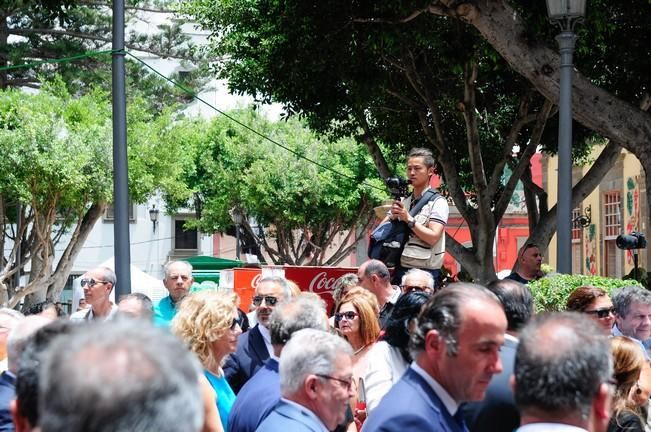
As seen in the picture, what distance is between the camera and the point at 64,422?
1.98 m

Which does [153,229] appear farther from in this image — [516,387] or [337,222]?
[516,387]

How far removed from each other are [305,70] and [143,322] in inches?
657

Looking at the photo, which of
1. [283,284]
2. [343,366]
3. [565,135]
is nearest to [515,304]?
[343,366]

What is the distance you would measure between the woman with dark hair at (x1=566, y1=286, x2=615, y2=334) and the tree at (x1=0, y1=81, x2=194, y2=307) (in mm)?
24770

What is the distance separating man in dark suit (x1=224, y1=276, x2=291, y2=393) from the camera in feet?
23.0

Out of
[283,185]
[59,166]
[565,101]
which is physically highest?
[59,166]

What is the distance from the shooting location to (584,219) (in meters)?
35.0

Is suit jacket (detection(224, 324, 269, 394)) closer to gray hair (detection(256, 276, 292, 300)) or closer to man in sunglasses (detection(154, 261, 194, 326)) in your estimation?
gray hair (detection(256, 276, 292, 300))

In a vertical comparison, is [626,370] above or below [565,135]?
below

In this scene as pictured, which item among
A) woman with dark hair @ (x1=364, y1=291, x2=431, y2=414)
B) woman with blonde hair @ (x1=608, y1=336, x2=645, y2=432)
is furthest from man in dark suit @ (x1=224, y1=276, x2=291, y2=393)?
woman with blonde hair @ (x1=608, y1=336, x2=645, y2=432)

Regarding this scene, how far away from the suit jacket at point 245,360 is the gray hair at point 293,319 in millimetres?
1552

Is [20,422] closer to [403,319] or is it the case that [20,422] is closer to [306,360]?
[306,360]

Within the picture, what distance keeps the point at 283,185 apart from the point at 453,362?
41116 millimetres

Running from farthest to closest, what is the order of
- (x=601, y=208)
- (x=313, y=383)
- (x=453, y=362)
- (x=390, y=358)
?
(x=601, y=208) < (x=390, y=358) < (x=313, y=383) < (x=453, y=362)
